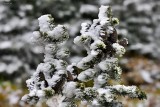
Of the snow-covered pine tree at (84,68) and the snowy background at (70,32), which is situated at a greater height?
the snowy background at (70,32)

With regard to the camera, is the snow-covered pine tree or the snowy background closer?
the snow-covered pine tree

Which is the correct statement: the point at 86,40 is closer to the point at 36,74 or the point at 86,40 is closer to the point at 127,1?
the point at 36,74

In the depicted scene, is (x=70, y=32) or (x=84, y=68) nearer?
(x=84, y=68)

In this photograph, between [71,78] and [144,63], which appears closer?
[71,78]

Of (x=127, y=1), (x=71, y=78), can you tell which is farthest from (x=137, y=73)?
(x=71, y=78)

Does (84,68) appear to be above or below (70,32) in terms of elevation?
below
